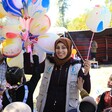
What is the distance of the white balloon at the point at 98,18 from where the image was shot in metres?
3.17

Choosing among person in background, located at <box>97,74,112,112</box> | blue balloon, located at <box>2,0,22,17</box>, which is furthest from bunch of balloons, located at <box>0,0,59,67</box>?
person in background, located at <box>97,74,112,112</box>

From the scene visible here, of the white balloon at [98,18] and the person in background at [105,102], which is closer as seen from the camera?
the person in background at [105,102]

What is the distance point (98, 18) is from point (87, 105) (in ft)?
3.61

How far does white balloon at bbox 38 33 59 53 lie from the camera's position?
3176 millimetres

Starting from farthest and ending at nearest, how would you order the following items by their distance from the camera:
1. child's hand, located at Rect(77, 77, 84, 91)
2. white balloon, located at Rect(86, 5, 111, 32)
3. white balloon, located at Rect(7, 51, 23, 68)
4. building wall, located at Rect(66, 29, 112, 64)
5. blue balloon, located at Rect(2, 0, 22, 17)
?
building wall, located at Rect(66, 29, 112, 64), white balloon, located at Rect(7, 51, 23, 68), white balloon, located at Rect(86, 5, 111, 32), blue balloon, located at Rect(2, 0, 22, 17), child's hand, located at Rect(77, 77, 84, 91)

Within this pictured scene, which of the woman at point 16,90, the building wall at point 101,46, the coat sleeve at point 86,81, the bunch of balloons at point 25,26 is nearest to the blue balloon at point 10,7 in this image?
the bunch of balloons at point 25,26

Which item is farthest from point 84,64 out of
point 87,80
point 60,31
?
point 60,31

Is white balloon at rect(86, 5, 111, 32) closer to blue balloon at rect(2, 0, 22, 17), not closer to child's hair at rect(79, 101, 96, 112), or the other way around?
blue balloon at rect(2, 0, 22, 17)

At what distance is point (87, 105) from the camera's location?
2586mm

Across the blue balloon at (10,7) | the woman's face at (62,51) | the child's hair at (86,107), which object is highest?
the blue balloon at (10,7)

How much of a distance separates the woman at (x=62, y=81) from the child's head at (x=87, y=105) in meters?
0.20

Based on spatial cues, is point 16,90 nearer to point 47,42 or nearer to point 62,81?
point 62,81

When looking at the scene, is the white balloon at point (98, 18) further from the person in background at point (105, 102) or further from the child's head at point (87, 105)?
the child's head at point (87, 105)

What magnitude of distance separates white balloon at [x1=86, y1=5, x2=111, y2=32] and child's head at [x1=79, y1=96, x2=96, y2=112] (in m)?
0.96
